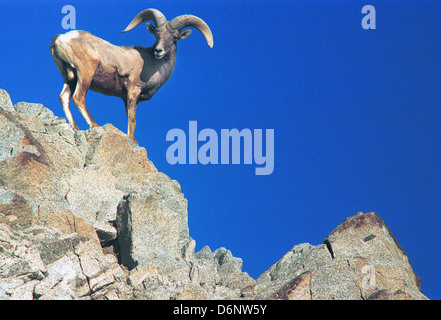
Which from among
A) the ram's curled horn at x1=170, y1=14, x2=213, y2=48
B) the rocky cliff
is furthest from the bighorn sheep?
the rocky cliff

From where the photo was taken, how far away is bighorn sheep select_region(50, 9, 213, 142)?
2183 centimetres

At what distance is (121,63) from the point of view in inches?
904

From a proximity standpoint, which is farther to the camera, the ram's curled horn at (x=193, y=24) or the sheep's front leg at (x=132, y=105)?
the ram's curled horn at (x=193, y=24)

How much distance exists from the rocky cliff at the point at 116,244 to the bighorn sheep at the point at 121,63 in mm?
2567

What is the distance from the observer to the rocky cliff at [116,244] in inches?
580

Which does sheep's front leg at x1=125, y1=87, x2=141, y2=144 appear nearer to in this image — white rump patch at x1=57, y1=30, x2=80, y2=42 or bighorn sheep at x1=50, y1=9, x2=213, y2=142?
→ bighorn sheep at x1=50, y1=9, x2=213, y2=142

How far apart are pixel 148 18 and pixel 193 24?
158 cm

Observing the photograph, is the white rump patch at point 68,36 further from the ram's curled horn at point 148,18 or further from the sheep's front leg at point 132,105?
the sheep's front leg at point 132,105

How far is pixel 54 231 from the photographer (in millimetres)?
15875

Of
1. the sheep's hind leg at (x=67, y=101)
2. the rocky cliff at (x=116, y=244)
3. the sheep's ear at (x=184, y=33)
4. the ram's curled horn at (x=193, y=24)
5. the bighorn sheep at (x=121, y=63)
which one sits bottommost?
the rocky cliff at (x=116, y=244)

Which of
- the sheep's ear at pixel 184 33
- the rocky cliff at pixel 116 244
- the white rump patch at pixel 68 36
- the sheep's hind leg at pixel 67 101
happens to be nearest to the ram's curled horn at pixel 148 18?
the sheep's ear at pixel 184 33
